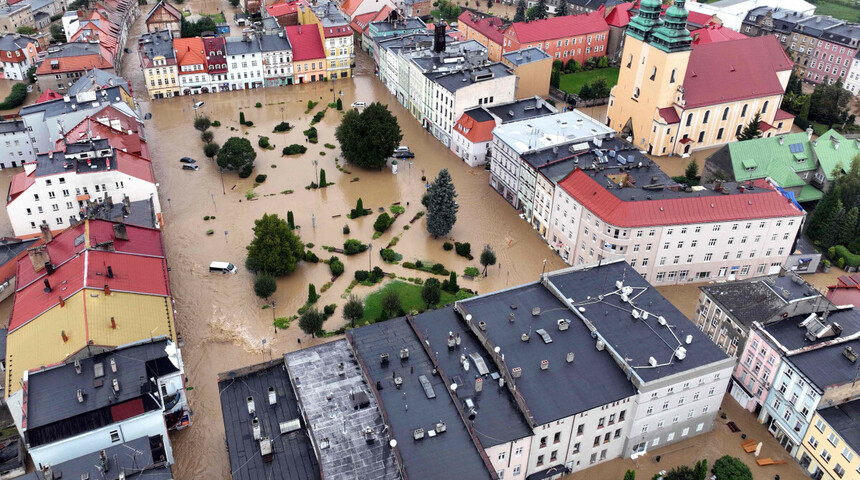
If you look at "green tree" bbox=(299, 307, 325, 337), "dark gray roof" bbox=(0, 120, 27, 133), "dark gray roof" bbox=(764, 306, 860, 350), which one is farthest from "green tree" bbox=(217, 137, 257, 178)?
"dark gray roof" bbox=(764, 306, 860, 350)

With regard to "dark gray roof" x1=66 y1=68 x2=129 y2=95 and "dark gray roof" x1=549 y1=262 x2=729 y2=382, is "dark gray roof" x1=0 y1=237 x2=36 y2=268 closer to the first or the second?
"dark gray roof" x1=66 y1=68 x2=129 y2=95

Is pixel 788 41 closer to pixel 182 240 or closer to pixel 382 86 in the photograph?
pixel 382 86

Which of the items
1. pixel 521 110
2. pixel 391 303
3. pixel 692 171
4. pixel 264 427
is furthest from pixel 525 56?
pixel 264 427

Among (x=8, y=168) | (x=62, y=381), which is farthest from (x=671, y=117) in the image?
(x=8, y=168)

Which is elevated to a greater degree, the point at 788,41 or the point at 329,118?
the point at 788,41

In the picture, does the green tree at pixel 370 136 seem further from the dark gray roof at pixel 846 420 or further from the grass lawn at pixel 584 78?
the dark gray roof at pixel 846 420

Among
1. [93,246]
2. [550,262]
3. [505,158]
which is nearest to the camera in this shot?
[93,246]

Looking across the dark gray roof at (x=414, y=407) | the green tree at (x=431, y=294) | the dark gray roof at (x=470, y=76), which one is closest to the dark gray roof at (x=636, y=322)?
the green tree at (x=431, y=294)
